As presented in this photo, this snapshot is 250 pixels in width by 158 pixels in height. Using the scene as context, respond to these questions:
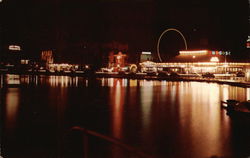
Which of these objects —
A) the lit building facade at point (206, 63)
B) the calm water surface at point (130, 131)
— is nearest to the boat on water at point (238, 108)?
the calm water surface at point (130, 131)

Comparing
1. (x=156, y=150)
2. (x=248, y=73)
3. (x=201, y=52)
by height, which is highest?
(x=201, y=52)

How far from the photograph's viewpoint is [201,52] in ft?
200

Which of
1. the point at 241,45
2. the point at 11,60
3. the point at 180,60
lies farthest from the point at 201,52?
the point at 11,60

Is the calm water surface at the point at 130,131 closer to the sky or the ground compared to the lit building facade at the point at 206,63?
closer to the ground

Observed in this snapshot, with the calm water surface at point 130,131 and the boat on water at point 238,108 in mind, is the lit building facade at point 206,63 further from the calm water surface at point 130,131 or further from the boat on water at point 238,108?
the calm water surface at point 130,131

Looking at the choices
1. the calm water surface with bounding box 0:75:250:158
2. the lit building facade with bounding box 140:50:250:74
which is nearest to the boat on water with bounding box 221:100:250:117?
the calm water surface with bounding box 0:75:250:158

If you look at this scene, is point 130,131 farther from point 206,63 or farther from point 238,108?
point 206,63

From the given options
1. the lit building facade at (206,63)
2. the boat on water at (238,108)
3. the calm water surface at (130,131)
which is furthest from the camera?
the lit building facade at (206,63)

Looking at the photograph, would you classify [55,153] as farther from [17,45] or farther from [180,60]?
[17,45]

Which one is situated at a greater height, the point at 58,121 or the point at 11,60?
the point at 11,60

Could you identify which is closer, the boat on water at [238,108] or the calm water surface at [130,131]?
the calm water surface at [130,131]

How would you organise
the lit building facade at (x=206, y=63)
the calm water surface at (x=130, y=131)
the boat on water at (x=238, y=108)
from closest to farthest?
the calm water surface at (x=130, y=131) → the boat on water at (x=238, y=108) → the lit building facade at (x=206, y=63)

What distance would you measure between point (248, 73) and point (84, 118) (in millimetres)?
27764

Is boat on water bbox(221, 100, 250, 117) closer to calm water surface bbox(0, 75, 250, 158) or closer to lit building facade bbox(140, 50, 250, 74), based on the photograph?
calm water surface bbox(0, 75, 250, 158)
